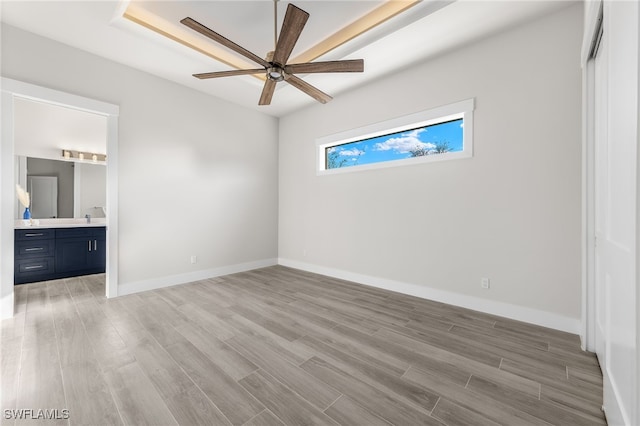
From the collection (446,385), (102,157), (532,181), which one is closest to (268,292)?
(446,385)

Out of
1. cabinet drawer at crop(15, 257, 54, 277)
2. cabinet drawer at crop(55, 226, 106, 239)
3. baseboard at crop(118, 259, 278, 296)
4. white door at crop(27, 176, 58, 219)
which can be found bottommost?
baseboard at crop(118, 259, 278, 296)

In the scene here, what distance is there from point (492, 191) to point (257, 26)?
3.31 m

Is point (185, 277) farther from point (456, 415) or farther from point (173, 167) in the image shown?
point (456, 415)

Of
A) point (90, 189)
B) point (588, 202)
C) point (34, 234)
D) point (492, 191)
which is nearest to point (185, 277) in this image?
point (34, 234)

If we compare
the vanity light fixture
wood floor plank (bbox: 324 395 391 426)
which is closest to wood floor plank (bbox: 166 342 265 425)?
wood floor plank (bbox: 324 395 391 426)

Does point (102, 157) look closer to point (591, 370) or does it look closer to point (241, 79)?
point (241, 79)

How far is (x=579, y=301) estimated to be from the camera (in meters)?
2.40

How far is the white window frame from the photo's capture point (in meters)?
3.03

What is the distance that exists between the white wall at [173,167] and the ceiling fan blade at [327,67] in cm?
250

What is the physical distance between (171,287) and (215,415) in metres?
2.90

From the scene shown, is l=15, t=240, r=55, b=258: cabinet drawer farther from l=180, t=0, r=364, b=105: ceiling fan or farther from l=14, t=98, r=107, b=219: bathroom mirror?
l=180, t=0, r=364, b=105: ceiling fan

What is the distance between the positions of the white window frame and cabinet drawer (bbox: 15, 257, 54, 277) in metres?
4.76

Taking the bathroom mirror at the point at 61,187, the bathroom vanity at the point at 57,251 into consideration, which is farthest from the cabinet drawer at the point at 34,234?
the bathroom mirror at the point at 61,187

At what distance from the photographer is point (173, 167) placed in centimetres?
399
